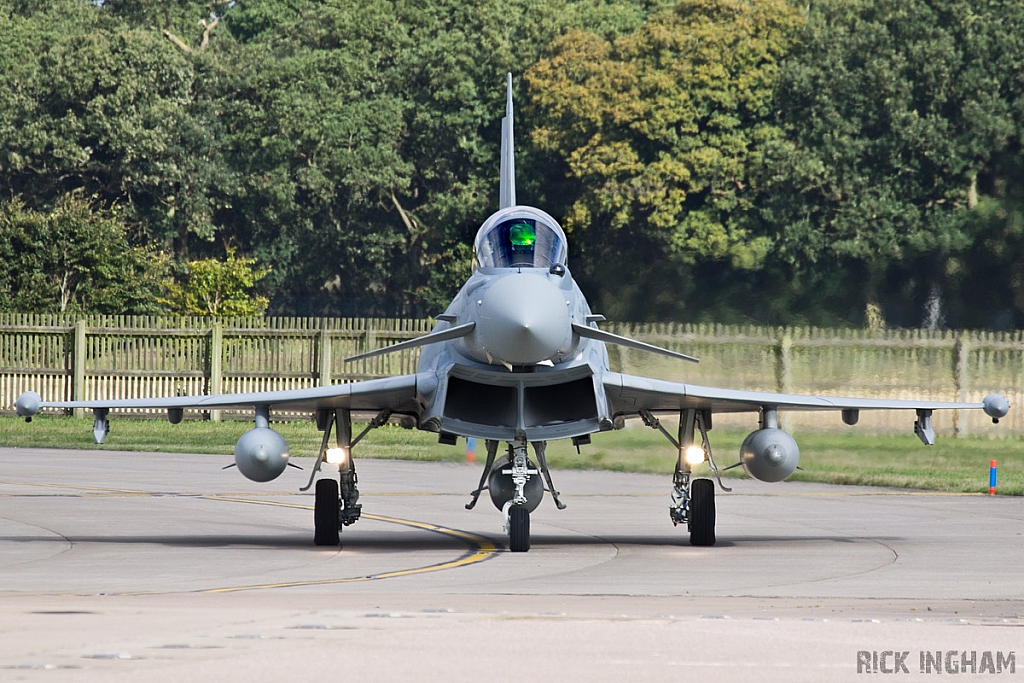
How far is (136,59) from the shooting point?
62938 millimetres

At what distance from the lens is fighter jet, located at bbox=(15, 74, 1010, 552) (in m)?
14.0

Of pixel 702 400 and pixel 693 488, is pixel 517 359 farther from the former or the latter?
pixel 693 488

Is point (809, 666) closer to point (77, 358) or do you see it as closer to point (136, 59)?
point (77, 358)

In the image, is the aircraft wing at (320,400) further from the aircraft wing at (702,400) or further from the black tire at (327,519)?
the aircraft wing at (702,400)

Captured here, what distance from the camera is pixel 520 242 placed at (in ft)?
48.1

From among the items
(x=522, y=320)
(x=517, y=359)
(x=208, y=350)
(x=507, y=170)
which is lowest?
(x=208, y=350)

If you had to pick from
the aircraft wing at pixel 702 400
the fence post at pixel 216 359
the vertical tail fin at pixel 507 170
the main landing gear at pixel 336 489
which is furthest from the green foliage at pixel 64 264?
the aircraft wing at pixel 702 400

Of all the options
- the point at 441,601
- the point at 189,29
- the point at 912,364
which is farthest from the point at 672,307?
the point at 189,29

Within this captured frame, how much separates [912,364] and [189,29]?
61.7 m

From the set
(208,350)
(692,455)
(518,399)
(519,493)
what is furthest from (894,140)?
(519,493)

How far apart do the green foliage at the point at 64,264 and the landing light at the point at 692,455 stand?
30.3 m

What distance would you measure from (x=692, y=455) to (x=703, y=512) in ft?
2.30

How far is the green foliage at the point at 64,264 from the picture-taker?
143 ft

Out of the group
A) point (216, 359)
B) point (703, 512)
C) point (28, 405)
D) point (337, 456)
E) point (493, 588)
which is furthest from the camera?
point (216, 359)
